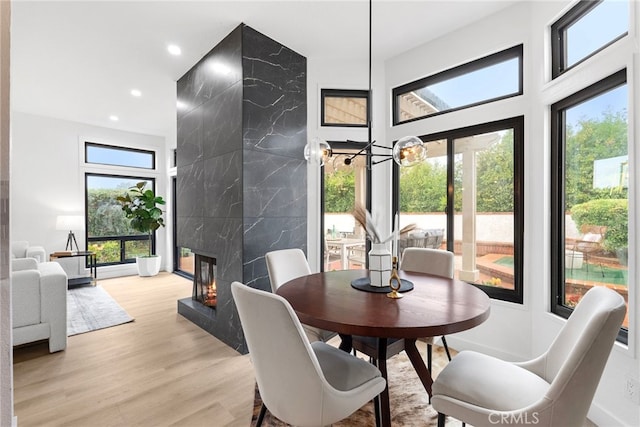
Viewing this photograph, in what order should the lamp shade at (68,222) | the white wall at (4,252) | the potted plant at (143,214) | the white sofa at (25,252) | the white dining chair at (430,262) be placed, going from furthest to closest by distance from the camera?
the potted plant at (143,214) → the lamp shade at (68,222) → the white sofa at (25,252) → the white dining chair at (430,262) → the white wall at (4,252)

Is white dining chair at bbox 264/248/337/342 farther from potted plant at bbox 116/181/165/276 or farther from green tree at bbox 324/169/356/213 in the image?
potted plant at bbox 116/181/165/276

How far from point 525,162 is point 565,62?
79cm

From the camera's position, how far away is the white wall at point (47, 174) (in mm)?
5102

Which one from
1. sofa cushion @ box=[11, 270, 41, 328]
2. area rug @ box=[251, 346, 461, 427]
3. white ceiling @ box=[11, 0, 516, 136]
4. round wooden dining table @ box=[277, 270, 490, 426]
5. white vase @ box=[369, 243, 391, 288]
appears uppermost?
white ceiling @ box=[11, 0, 516, 136]

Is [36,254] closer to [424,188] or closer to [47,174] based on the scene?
[47,174]

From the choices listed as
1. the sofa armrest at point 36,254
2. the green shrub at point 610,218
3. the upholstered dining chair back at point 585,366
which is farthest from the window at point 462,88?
the sofa armrest at point 36,254

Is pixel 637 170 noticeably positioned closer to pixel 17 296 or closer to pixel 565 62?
pixel 565 62

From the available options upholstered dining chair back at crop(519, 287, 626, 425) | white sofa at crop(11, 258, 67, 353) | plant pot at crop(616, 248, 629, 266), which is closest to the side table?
white sofa at crop(11, 258, 67, 353)

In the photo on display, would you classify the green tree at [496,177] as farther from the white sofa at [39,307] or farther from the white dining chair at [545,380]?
the white sofa at [39,307]

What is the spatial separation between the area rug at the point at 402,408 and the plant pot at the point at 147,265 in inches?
193

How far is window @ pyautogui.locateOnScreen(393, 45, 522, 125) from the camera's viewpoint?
270 centimetres

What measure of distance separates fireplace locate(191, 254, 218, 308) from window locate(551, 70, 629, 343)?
3.38m

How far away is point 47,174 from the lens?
5.35 meters

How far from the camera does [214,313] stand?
331 centimetres
